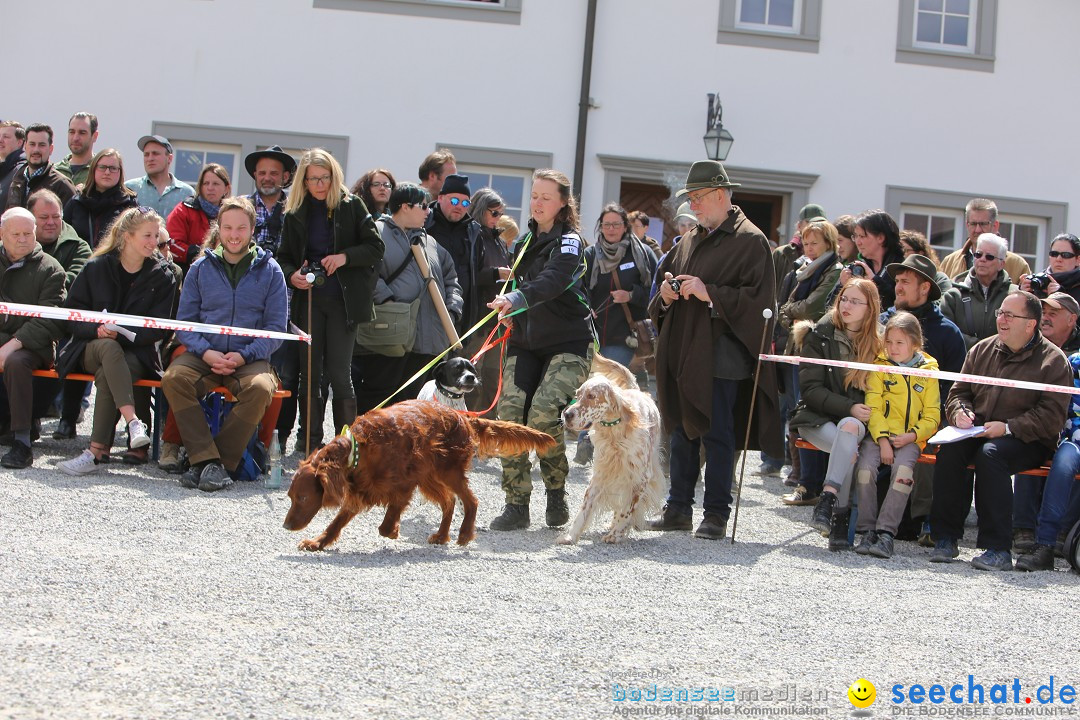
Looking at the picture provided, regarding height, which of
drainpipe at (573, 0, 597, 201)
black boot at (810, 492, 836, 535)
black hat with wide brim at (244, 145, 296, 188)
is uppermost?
drainpipe at (573, 0, 597, 201)

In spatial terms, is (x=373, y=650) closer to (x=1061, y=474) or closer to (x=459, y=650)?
(x=459, y=650)

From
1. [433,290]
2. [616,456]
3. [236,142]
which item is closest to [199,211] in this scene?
[433,290]

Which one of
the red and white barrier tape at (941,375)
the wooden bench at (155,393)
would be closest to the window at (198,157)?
the wooden bench at (155,393)

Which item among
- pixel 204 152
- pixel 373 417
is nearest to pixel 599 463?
pixel 373 417

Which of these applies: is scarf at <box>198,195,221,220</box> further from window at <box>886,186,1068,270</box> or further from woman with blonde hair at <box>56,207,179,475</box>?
window at <box>886,186,1068,270</box>

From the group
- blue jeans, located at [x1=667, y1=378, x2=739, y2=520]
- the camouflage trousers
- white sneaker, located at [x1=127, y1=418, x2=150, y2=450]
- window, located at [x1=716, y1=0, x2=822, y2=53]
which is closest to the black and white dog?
the camouflage trousers

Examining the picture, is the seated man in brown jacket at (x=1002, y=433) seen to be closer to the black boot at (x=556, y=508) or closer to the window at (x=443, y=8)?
the black boot at (x=556, y=508)

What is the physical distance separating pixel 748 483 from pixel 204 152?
8630mm

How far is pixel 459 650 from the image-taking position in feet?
15.5

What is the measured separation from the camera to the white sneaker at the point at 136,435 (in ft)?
27.6

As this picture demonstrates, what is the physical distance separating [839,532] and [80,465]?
4916 millimetres

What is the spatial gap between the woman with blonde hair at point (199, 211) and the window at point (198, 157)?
543 centimetres

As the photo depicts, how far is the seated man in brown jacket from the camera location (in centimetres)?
767

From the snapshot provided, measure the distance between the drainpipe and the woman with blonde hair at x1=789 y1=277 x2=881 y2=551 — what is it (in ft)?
23.8
